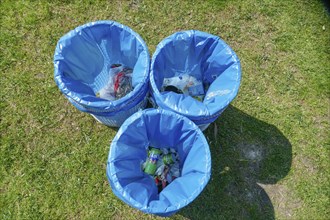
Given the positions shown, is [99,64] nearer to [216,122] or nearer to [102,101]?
[102,101]

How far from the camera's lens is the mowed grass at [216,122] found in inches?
104

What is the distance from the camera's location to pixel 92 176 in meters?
2.68

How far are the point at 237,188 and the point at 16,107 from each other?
1.88 meters

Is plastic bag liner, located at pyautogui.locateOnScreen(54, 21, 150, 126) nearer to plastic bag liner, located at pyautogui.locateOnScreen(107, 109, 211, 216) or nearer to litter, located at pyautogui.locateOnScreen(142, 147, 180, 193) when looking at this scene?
plastic bag liner, located at pyautogui.locateOnScreen(107, 109, 211, 216)

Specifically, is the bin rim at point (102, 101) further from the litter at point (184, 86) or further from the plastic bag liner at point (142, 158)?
the litter at point (184, 86)

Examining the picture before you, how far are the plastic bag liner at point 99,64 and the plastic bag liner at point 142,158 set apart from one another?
18 cm

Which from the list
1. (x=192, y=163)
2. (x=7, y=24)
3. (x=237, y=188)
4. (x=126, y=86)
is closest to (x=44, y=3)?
(x=7, y=24)

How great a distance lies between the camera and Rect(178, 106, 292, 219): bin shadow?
268 cm

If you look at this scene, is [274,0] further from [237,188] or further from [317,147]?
[237,188]

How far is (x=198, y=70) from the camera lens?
2.78 m

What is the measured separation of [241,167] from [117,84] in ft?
3.87

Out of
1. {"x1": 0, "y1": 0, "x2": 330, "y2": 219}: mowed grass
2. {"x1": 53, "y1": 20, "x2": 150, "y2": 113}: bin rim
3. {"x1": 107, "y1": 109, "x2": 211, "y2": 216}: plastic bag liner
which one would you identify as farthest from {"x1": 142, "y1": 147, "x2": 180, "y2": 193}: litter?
{"x1": 53, "y1": 20, "x2": 150, "y2": 113}: bin rim

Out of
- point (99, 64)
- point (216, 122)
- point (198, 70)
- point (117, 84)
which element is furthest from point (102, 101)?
point (216, 122)

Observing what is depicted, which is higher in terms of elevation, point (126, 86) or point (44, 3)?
point (44, 3)
